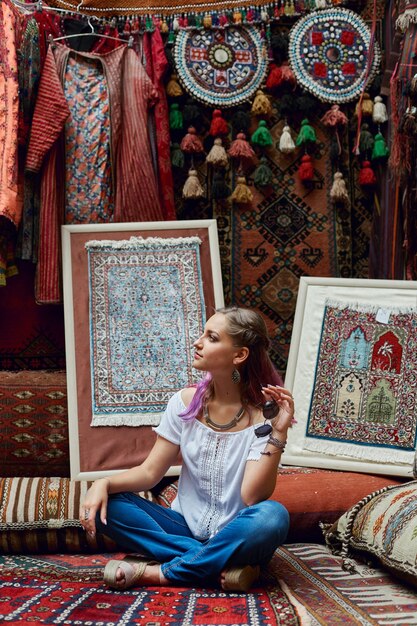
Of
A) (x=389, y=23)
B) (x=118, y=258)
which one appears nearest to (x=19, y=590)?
(x=118, y=258)

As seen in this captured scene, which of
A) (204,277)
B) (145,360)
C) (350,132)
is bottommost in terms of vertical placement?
(145,360)

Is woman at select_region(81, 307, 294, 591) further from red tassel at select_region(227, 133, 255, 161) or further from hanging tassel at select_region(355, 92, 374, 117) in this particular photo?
hanging tassel at select_region(355, 92, 374, 117)

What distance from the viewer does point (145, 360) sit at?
341 centimetres

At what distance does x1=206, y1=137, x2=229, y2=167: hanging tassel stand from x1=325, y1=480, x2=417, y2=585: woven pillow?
179 cm

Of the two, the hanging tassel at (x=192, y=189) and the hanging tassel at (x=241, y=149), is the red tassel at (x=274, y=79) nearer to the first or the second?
the hanging tassel at (x=241, y=149)

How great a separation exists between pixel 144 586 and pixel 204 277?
1.61 metres

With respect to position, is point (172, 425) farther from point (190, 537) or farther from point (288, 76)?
point (288, 76)

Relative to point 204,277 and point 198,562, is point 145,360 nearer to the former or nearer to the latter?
point 204,277

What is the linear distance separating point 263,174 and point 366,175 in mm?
498

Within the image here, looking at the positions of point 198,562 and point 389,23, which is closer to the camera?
point 198,562

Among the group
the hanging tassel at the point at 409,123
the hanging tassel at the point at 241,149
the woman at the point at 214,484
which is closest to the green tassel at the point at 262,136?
the hanging tassel at the point at 241,149

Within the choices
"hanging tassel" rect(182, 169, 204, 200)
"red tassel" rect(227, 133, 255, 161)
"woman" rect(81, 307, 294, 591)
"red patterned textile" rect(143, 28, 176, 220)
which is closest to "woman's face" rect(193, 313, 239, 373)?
"woman" rect(81, 307, 294, 591)

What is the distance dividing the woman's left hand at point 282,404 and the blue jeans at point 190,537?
0.67ft

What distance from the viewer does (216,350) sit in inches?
92.6
